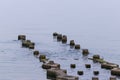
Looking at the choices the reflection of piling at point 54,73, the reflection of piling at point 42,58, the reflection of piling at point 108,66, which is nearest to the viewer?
the reflection of piling at point 54,73

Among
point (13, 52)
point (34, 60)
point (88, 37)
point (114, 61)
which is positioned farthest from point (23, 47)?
point (88, 37)

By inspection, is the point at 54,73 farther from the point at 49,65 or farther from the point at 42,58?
the point at 42,58

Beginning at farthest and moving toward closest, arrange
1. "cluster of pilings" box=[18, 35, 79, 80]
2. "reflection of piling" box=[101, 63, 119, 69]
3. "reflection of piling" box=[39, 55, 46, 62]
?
"reflection of piling" box=[39, 55, 46, 62] → "reflection of piling" box=[101, 63, 119, 69] → "cluster of pilings" box=[18, 35, 79, 80]

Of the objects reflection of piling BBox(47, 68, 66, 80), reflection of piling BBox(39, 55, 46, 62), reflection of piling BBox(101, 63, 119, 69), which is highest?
reflection of piling BBox(39, 55, 46, 62)

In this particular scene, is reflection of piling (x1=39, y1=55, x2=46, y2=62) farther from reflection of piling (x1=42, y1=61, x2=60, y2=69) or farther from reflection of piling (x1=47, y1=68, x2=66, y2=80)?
reflection of piling (x1=47, y1=68, x2=66, y2=80)

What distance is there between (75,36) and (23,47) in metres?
32.7

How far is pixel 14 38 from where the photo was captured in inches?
5049

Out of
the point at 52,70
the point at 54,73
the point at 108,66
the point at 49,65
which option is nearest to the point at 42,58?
the point at 49,65

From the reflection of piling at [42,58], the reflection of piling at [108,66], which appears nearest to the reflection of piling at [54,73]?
the reflection of piling at [108,66]

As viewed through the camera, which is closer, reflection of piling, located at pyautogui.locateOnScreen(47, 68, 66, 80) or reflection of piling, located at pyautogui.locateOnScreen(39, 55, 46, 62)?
reflection of piling, located at pyautogui.locateOnScreen(47, 68, 66, 80)

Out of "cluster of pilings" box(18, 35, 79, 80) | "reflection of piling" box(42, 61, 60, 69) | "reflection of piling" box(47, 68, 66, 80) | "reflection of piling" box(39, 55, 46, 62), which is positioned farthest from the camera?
"reflection of piling" box(39, 55, 46, 62)

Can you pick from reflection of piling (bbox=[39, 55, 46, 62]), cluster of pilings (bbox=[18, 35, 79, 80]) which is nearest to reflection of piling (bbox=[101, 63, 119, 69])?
cluster of pilings (bbox=[18, 35, 79, 80])

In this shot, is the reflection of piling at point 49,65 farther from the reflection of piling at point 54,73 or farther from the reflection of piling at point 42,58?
the reflection of piling at point 42,58

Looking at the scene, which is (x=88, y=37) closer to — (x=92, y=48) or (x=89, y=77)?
(x=92, y=48)
